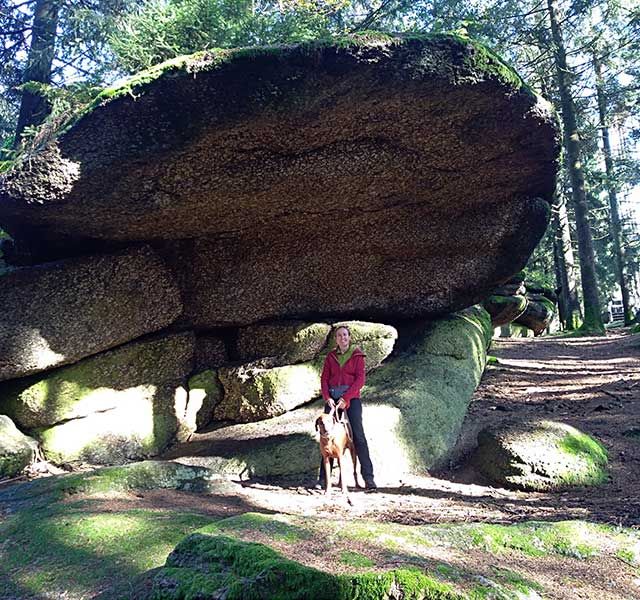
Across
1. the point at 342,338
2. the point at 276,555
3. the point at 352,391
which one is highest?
the point at 342,338

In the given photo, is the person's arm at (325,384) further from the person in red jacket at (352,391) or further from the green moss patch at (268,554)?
the green moss patch at (268,554)

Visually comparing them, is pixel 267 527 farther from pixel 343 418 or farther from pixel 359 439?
pixel 359 439

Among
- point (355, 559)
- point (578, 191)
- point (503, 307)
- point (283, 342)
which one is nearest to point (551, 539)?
point (355, 559)

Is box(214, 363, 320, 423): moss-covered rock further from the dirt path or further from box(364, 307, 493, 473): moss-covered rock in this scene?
the dirt path

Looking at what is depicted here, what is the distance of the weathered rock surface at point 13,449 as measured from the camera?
7003mm

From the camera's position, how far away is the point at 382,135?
24.9 feet

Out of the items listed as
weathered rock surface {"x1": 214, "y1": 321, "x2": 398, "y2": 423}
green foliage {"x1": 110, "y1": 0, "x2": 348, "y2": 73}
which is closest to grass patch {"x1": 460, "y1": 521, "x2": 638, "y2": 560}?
weathered rock surface {"x1": 214, "y1": 321, "x2": 398, "y2": 423}

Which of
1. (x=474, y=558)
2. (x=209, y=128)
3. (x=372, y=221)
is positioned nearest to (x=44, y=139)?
(x=209, y=128)

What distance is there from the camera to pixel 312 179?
811 centimetres

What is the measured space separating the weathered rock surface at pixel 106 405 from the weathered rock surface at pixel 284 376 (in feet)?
2.73

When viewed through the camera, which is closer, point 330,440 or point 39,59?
point 330,440

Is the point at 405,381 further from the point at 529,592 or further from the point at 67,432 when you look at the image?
the point at 529,592

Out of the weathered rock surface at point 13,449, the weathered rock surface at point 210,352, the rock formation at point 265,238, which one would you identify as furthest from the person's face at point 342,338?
the weathered rock surface at point 13,449

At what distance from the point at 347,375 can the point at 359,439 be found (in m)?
0.81
